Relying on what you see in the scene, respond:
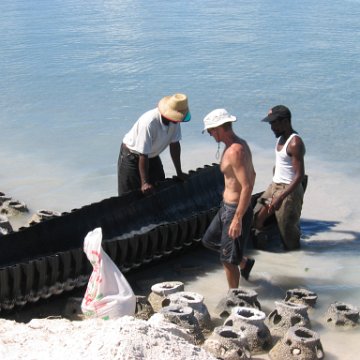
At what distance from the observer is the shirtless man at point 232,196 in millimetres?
7012

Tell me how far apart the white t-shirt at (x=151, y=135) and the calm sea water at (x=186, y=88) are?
1.99 metres

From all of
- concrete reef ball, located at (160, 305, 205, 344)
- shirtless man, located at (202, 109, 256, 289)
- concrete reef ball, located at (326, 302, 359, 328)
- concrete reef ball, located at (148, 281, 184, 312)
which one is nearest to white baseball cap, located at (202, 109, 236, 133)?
shirtless man, located at (202, 109, 256, 289)

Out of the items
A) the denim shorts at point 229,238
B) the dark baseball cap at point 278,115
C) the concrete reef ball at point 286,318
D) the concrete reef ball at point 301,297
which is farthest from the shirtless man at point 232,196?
the dark baseball cap at point 278,115

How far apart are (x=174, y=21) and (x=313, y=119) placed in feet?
43.5

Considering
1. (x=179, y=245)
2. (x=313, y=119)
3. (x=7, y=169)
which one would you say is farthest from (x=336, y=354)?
(x=313, y=119)

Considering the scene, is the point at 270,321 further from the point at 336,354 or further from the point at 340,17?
the point at 340,17

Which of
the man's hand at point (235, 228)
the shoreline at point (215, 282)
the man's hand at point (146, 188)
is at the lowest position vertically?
the shoreline at point (215, 282)

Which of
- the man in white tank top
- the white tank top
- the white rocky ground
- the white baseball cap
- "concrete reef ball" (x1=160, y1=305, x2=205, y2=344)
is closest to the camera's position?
the white rocky ground

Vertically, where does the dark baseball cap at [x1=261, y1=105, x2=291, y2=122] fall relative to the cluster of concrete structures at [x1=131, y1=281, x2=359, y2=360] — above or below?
above

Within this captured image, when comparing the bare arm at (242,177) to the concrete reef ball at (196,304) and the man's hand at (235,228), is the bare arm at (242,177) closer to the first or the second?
the man's hand at (235,228)

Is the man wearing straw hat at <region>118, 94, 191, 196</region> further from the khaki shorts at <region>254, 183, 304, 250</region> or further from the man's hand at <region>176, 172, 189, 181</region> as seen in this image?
the khaki shorts at <region>254, 183, 304, 250</region>

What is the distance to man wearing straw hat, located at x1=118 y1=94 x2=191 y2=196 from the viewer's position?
8.20m

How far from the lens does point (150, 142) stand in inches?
331

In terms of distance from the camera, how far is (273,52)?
825 inches
